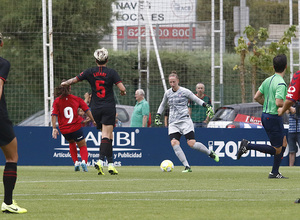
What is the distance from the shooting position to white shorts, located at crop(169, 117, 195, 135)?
1500cm

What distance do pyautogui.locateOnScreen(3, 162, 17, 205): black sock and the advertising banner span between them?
40.1 feet

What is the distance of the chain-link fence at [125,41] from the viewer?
2208 centimetres

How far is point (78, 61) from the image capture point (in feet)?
77.2

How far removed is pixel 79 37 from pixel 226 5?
5.07 metres

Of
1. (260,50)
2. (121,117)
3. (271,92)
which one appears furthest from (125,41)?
(271,92)

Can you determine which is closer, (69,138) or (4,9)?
(69,138)

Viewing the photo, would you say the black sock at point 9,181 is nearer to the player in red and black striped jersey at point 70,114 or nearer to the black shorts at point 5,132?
the black shorts at point 5,132

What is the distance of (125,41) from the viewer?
27656 mm

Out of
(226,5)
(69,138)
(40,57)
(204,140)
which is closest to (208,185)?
(69,138)

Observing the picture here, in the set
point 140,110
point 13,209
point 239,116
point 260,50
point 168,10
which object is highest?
point 168,10

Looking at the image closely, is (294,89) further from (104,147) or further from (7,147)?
(104,147)

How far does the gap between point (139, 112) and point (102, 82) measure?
20.3 feet

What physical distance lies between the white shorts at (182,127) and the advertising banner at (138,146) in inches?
179

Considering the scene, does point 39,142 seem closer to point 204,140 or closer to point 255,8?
point 204,140
